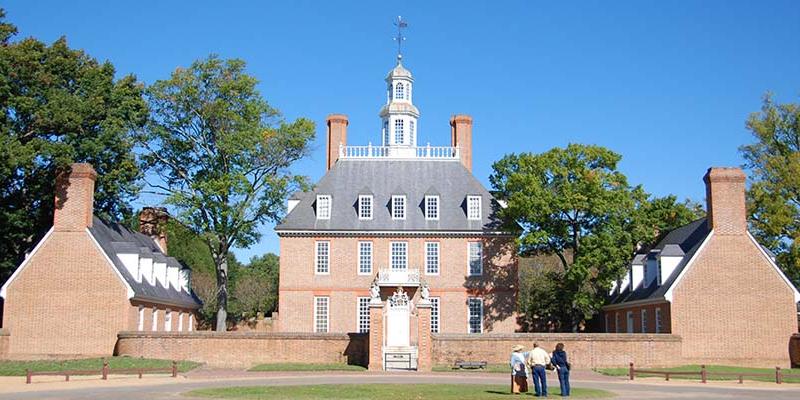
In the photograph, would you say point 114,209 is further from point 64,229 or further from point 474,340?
point 474,340

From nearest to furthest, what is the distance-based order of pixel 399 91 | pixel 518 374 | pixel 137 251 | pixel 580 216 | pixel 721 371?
pixel 518 374
pixel 721 371
pixel 137 251
pixel 580 216
pixel 399 91

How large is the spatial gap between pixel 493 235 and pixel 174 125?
55.5ft

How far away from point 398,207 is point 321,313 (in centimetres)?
684

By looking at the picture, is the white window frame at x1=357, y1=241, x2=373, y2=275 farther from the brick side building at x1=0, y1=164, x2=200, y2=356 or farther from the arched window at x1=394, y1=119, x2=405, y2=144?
the brick side building at x1=0, y1=164, x2=200, y2=356

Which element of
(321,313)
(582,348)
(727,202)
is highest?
(727,202)

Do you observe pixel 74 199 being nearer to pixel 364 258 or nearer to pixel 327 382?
pixel 364 258

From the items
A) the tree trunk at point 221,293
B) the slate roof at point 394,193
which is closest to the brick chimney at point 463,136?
the slate roof at point 394,193

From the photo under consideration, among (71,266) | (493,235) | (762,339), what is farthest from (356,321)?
(762,339)

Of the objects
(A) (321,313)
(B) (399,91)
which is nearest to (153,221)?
(A) (321,313)

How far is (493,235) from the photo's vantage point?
43500 millimetres

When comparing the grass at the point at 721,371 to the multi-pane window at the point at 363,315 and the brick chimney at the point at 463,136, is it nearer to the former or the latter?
the multi-pane window at the point at 363,315

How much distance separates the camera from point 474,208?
145 feet

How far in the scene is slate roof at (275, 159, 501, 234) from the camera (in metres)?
43.8

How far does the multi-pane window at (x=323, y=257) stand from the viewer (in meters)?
43.0
